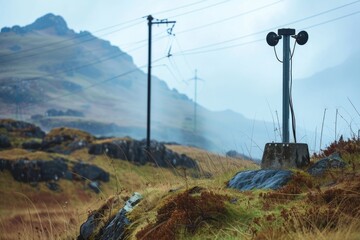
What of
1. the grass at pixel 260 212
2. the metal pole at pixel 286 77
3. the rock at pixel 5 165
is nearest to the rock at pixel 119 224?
the grass at pixel 260 212

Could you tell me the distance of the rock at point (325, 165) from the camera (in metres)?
7.39

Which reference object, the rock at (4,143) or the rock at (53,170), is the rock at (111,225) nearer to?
the rock at (53,170)

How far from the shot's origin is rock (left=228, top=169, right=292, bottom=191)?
7.09 metres

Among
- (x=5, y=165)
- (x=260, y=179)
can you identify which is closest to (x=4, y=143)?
(x=5, y=165)

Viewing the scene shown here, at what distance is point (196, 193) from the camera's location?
6715 millimetres

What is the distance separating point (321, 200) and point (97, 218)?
13.0 feet

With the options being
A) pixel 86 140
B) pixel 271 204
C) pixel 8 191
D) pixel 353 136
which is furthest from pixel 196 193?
pixel 86 140

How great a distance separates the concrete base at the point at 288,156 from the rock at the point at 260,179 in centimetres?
42

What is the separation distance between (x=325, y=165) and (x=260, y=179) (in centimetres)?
109

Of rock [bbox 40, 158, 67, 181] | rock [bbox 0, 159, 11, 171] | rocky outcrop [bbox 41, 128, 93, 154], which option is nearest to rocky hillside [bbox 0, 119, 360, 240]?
rock [bbox 40, 158, 67, 181]

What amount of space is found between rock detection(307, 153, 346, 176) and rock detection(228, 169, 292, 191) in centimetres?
44

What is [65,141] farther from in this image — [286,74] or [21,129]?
[286,74]

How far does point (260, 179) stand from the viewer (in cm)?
751

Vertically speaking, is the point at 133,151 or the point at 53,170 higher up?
the point at 133,151
